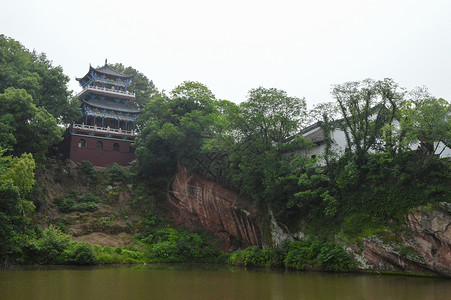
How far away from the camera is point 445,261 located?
16688 millimetres

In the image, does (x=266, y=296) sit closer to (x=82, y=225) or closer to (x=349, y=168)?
(x=349, y=168)

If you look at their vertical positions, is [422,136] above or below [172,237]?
above

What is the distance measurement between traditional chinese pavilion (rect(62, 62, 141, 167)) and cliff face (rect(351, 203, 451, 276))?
3020 cm

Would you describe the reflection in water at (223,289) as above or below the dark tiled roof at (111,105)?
below

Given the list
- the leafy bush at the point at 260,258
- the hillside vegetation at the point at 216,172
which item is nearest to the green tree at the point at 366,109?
the hillside vegetation at the point at 216,172

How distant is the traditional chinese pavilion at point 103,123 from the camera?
1617 inches

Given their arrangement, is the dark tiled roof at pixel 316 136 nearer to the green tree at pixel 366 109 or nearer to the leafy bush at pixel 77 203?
the green tree at pixel 366 109

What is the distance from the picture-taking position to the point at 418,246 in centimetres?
1755

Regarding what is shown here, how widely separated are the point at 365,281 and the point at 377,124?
9.91 meters

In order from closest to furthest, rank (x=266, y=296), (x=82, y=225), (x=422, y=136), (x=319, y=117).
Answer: (x=266, y=296) < (x=422, y=136) < (x=319, y=117) < (x=82, y=225)

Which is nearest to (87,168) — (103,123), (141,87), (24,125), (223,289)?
(103,123)

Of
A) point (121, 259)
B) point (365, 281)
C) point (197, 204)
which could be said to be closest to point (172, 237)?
point (197, 204)

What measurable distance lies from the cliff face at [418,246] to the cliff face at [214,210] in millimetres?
9699

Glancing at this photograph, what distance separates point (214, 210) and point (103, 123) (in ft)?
65.1
